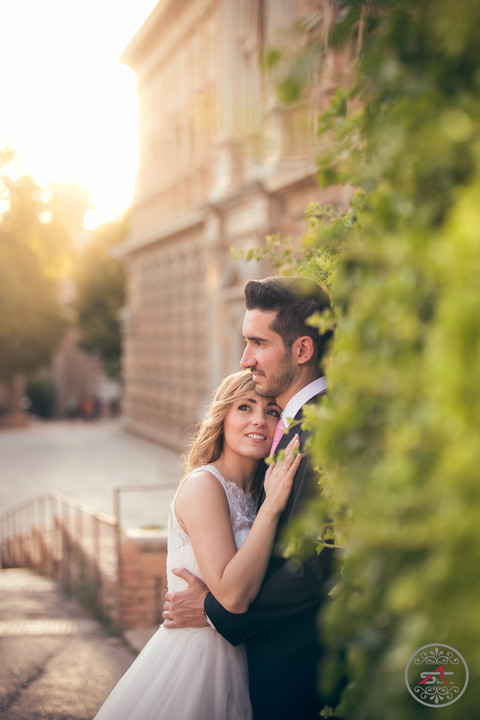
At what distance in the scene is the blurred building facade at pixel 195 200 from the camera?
1309 centimetres

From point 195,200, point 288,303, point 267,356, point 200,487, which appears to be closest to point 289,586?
point 200,487

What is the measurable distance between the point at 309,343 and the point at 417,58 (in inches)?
61.1

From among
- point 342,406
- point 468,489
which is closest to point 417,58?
point 342,406

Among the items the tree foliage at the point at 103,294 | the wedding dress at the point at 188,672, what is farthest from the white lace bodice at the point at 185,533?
the tree foliage at the point at 103,294

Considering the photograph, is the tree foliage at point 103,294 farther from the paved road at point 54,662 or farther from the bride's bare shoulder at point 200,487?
the bride's bare shoulder at point 200,487

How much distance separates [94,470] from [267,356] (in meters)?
15.9

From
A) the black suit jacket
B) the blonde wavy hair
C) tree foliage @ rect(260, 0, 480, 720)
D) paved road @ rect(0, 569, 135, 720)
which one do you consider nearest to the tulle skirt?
the black suit jacket

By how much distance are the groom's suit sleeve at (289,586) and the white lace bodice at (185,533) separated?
0.36 meters

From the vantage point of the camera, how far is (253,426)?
3.01 metres

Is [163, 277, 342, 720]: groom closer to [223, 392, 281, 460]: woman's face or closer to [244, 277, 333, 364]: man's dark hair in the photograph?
[244, 277, 333, 364]: man's dark hair

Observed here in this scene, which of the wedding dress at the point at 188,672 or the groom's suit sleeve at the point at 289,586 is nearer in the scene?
the groom's suit sleeve at the point at 289,586

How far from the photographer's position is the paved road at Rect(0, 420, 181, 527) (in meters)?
9.52

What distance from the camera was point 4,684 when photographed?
16.0 feet

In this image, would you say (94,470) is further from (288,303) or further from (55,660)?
(288,303)
